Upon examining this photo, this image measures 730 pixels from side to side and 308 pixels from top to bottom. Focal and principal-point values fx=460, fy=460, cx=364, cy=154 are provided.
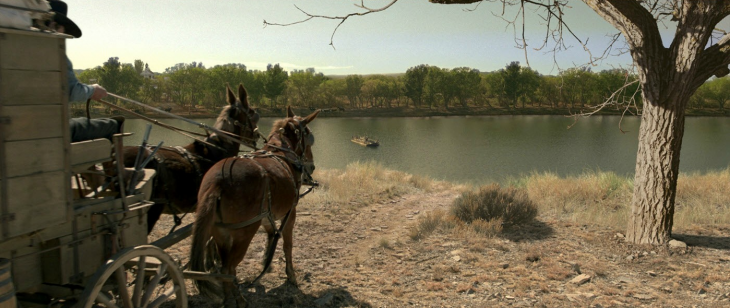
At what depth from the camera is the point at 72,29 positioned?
297cm

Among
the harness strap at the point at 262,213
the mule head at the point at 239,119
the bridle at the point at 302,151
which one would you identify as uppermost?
the mule head at the point at 239,119

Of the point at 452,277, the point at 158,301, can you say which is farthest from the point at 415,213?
the point at 158,301

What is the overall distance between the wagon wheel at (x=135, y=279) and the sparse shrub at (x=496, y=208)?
515 centimetres

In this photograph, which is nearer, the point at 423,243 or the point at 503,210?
the point at 423,243

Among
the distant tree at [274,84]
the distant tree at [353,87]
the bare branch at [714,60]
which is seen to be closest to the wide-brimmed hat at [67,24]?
the bare branch at [714,60]

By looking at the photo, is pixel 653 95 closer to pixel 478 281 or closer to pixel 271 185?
pixel 478 281

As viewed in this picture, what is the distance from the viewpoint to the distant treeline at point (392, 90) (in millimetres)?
64062

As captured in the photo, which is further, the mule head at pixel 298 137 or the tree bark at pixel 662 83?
the tree bark at pixel 662 83

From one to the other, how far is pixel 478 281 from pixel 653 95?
3513mm

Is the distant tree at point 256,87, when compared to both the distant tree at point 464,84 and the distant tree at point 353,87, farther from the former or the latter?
the distant tree at point 464,84

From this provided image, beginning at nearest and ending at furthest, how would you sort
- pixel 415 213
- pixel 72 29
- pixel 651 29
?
pixel 72 29
pixel 651 29
pixel 415 213

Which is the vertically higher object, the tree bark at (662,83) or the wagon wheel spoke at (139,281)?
the tree bark at (662,83)

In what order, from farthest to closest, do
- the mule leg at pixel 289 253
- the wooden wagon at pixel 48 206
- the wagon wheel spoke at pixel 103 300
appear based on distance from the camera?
the mule leg at pixel 289 253
the wagon wheel spoke at pixel 103 300
the wooden wagon at pixel 48 206

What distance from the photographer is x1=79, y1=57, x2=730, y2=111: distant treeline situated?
64062 mm
